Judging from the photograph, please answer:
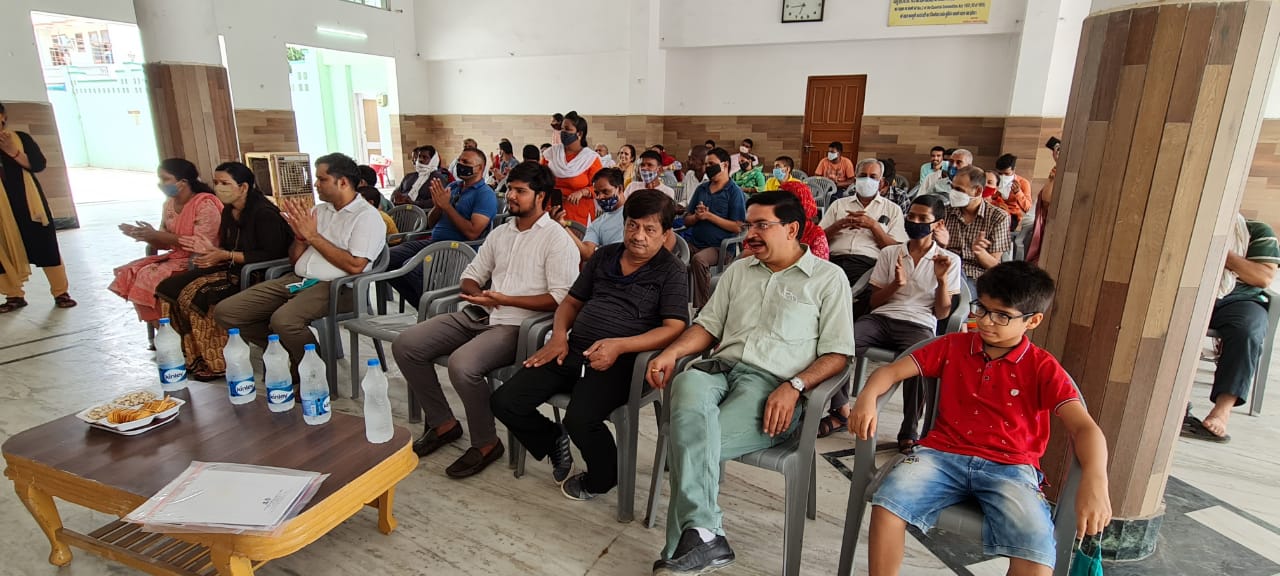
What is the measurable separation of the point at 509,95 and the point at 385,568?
1108 cm

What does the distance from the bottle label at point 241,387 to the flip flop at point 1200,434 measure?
13.2 ft

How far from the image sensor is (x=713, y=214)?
4.39 meters

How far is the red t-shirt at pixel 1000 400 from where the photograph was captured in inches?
64.4

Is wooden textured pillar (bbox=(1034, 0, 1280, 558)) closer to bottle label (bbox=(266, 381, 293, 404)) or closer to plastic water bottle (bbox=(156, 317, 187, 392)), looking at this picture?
bottle label (bbox=(266, 381, 293, 404))

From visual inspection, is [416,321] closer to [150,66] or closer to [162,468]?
[162,468]

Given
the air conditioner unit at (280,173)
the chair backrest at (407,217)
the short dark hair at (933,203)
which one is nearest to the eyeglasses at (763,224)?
the short dark hair at (933,203)

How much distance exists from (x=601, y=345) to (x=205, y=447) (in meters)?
1.28

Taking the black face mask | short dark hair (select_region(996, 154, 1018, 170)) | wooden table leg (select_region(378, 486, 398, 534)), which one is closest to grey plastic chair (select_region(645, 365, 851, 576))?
wooden table leg (select_region(378, 486, 398, 534))

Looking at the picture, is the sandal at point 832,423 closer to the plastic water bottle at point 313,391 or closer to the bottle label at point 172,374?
the plastic water bottle at point 313,391

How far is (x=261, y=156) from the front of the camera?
8383 millimetres

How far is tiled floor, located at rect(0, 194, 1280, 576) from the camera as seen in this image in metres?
2.01

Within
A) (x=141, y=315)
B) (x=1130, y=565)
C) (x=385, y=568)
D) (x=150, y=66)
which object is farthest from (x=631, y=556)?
(x=150, y=66)

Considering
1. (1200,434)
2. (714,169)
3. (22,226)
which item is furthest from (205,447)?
(22,226)

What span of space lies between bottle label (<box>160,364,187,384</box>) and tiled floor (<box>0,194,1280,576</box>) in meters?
0.52
